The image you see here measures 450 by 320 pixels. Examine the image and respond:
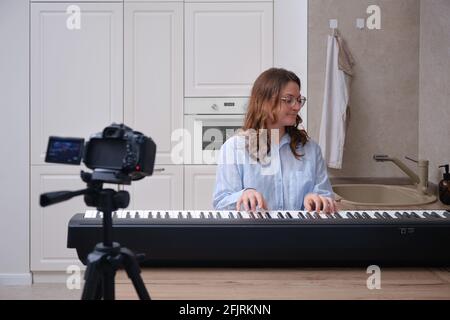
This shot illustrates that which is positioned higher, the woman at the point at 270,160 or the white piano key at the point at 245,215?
the woman at the point at 270,160

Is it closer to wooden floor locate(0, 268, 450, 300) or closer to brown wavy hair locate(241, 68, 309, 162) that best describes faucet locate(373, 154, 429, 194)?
brown wavy hair locate(241, 68, 309, 162)

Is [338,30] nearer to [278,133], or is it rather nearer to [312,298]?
[278,133]

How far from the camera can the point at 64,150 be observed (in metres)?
0.74

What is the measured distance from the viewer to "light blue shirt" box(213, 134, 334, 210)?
176cm

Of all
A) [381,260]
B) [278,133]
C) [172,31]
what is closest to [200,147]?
[172,31]

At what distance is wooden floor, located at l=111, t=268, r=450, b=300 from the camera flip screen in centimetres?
34

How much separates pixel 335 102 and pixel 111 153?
2.43 metres

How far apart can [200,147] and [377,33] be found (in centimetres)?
121

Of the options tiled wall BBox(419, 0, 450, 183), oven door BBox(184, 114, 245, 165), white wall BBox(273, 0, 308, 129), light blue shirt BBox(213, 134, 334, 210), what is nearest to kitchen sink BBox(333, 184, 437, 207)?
tiled wall BBox(419, 0, 450, 183)

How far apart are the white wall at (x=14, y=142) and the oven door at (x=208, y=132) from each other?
1.03 m

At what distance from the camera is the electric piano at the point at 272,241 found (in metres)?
1.15

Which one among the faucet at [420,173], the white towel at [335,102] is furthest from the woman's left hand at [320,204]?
the white towel at [335,102]

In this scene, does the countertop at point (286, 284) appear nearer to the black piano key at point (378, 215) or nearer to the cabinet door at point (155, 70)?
the black piano key at point (378, 215)
